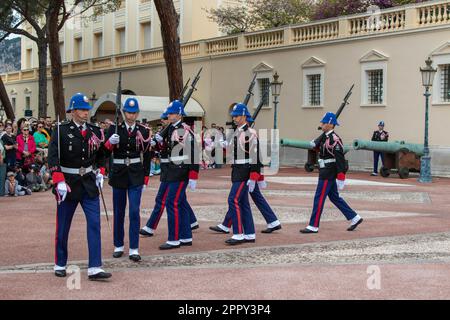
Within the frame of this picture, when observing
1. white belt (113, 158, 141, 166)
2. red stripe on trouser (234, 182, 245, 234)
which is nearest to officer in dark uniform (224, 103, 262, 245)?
red stripe on trouser (234, 182, 245, 234)

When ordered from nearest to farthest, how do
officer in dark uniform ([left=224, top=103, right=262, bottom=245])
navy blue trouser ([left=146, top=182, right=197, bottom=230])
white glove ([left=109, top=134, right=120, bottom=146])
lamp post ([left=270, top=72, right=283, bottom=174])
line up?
white glove ([left=109, top=134, right=120, bottom=146]) < officer in dark uniform ([left=224, top=103, right=262, bottom=245]) < navy blue trouser ([left=146, top=182, right=197, bottom=230]) < lamp post ([left=270, top=72, right=283, bottom=174])

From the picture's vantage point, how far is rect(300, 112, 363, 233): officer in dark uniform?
38.2 feet

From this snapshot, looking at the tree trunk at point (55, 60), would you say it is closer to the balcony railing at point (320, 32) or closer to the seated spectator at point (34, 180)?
the balcony railing at point (320, 32)

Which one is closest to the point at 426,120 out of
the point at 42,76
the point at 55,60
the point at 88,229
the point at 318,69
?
the point at 318,69

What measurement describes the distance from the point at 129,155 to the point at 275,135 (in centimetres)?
2179

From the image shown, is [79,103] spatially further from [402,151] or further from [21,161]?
[402,151]

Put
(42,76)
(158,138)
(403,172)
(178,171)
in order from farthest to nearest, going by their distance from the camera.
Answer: (42,76) < (403,172) < (178,171) < (158,138)

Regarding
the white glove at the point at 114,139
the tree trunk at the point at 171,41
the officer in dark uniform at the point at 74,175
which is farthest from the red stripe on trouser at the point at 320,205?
the tree trunk at the point at 171,41

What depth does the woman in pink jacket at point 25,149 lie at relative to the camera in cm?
1773

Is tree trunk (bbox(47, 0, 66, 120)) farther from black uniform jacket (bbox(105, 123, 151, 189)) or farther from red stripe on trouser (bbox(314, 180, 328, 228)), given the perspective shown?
black uniform jacket (bbox(105, 123, 151, 189))

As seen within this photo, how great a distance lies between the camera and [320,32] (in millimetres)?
29516

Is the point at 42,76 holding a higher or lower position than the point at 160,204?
higher

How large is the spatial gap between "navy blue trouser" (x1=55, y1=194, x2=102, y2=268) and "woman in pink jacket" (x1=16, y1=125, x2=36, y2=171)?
986 centimetres
